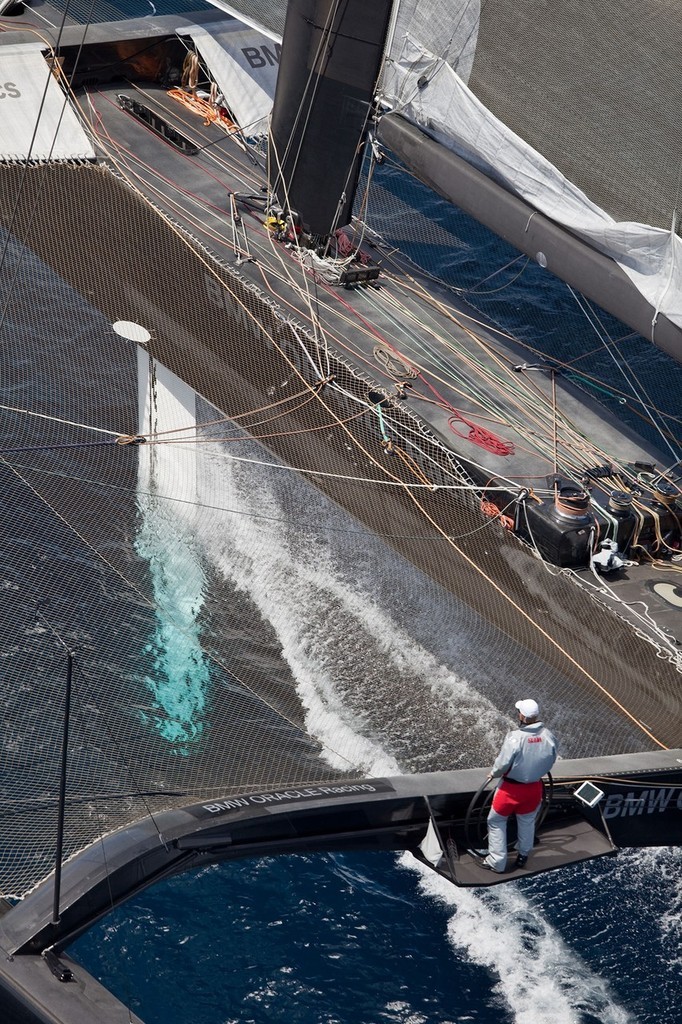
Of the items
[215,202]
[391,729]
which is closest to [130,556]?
[391,729]

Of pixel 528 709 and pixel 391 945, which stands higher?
pixel 528 709

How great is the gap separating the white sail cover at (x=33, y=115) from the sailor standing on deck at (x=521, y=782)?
30.2 ft

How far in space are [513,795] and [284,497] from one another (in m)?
4.44

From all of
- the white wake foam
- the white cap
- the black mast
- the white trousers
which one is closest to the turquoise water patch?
the white wake foam

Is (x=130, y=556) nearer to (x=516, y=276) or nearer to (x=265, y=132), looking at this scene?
(x=265, y=132)

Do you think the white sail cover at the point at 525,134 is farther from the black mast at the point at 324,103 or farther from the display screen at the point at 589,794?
the display screen at the point at 589,794

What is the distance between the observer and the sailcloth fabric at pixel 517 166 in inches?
363

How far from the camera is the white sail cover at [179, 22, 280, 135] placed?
1514 centimetres

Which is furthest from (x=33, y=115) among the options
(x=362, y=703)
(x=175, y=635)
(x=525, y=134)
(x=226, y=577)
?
(x=362, y=703)

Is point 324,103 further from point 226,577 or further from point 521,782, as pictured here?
point 521,782

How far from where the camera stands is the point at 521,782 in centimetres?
712

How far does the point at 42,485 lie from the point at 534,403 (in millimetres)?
4365

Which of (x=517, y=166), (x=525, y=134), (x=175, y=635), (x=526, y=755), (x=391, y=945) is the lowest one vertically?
(x=391, y=945)

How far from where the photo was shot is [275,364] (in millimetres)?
11820
